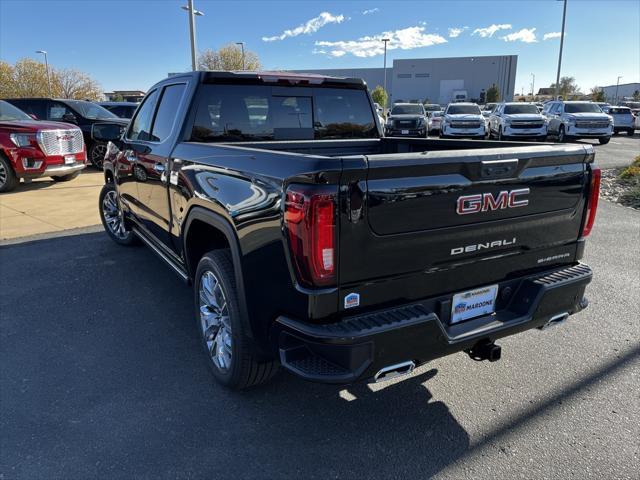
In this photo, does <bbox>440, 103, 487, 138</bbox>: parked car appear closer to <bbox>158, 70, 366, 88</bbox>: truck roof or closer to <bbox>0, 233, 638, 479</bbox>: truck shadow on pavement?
<bbox>158, 70, 366, 88</bbox>: truck roof

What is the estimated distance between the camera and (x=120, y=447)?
8.75ft

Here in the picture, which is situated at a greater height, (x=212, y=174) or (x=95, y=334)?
(x=212, y=174)

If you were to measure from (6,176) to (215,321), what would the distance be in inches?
362

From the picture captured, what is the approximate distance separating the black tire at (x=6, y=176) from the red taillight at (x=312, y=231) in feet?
33.2

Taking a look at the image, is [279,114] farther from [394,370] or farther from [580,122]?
[580,122]

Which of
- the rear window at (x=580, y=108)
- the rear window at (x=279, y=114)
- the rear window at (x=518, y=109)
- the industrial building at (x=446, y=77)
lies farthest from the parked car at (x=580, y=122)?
the industrial building at (x=446, y=77)

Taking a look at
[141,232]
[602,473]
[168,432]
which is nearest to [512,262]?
[602,473]

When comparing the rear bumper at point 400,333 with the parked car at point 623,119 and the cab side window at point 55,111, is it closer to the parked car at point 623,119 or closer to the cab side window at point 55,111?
the cab side window at point 55,111

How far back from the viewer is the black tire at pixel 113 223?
6289 millimetres

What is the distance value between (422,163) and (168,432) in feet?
6.63

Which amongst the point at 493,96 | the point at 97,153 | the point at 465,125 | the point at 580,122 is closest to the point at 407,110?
the point at 465,125

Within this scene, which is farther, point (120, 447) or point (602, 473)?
point (120, 447)

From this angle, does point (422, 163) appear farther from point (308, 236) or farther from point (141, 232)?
point (141, 232)

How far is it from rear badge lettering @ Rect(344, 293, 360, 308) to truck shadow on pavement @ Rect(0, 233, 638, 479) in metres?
0.87
